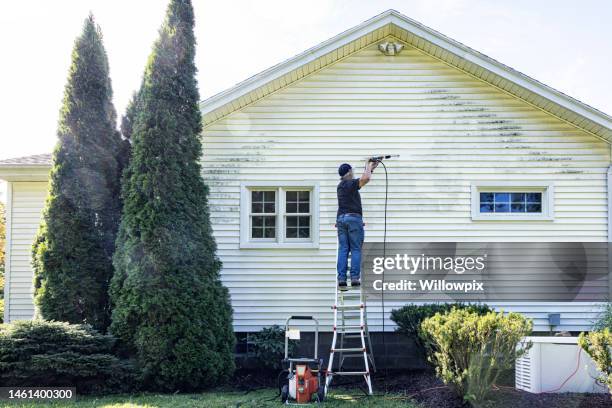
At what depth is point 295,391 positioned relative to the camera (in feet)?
25.1

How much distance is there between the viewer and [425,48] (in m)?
10.6

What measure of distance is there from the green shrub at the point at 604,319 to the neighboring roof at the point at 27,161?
34.1ft

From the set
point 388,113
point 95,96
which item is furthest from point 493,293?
point 95,96

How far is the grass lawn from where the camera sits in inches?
297

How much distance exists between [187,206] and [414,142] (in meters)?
4.25

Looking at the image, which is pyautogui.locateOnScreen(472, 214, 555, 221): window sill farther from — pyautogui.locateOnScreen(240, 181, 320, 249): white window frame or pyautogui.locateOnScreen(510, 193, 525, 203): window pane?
pyautogui.locateOnScreen(240, 181, 320, 249): white window frame

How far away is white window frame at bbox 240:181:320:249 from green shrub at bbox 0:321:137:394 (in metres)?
3.00

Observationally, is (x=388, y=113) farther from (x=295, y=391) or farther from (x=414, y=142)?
(x=295, y=391)

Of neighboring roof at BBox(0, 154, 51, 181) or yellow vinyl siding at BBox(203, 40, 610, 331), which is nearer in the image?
yellow vinyl siding at BBox(203, 40, 610, 331)

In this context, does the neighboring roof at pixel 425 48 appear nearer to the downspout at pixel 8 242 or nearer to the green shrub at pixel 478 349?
the downspout at pixel 8 242

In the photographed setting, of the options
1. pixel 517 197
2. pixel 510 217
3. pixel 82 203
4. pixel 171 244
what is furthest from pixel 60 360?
pixel 517 197

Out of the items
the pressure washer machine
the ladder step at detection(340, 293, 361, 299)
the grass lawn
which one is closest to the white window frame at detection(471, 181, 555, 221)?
the ladder step at detection(340, 293, 361, 299)

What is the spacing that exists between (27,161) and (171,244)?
181 inches

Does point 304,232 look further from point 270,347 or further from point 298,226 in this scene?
point 270,347
